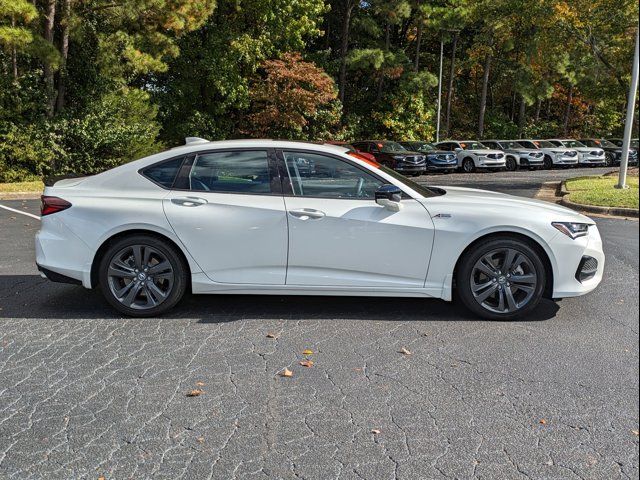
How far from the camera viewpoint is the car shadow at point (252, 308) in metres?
5.41

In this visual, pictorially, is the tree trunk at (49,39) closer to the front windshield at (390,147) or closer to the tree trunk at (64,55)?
the tree trunk at (64,55)

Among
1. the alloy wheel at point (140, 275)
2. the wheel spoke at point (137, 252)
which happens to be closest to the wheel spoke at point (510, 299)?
the alloy wheel at point (140, 275)

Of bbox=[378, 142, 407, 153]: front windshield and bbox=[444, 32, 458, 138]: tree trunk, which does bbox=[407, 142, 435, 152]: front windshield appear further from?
bbox=[444, 32, 458, 138]: tree trunk

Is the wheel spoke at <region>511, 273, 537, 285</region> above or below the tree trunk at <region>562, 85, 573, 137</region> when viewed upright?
below

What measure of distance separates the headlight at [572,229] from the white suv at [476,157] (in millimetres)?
24884

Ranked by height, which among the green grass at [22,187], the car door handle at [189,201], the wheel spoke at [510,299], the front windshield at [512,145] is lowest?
the green grass at [22,187]

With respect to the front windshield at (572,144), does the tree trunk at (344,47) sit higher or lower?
higher

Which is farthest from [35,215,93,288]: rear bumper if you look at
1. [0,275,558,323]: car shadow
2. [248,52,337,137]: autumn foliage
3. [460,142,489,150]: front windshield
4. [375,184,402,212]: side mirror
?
[460,142,489,150]: front windshield

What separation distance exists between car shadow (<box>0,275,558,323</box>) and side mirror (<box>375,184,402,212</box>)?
97cm

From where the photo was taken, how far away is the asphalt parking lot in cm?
305

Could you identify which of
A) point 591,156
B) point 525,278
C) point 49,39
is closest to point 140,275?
point 525,278

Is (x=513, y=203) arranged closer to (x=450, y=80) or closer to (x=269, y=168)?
(x=269, y=168)

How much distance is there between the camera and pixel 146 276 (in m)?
5.33

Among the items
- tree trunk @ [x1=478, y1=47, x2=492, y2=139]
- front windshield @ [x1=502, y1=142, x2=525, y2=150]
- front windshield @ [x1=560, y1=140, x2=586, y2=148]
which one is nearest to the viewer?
front windshield @ [x1=502, y1=142, x2=525, y2=150]
